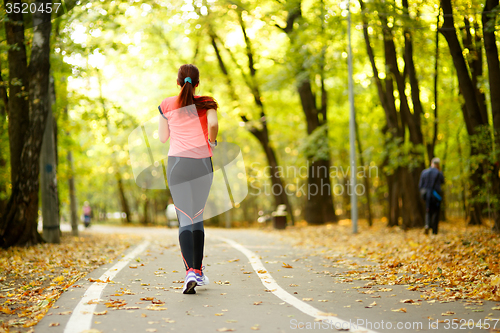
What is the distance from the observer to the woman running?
5336 mm

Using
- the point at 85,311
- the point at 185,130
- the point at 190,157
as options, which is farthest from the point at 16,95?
the point at 85,311

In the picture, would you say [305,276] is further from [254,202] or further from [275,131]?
[254,202]

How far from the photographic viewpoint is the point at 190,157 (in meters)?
5.37

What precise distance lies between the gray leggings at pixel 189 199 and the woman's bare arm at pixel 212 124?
0.28 m

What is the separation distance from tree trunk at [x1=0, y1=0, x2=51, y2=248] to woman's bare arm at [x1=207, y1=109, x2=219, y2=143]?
7676 millimetres

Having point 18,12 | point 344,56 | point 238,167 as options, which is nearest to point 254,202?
point 238,167

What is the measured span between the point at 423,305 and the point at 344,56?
15.1m

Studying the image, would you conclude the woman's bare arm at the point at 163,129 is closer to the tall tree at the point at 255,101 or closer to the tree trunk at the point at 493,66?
the tree trunk at the point at 493,66

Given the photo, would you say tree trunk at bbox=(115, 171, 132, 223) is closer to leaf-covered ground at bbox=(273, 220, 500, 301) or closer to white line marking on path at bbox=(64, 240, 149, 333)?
leaf-covered ground at bbox=(273, 220, 500, 301)

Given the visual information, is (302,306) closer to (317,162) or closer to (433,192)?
(433,192)

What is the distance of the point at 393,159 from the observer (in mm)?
16094

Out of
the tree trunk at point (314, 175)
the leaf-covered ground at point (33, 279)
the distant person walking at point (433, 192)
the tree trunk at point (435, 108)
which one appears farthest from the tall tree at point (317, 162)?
the leaf-covered ground at point (33, 279)

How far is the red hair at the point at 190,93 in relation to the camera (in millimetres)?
5336

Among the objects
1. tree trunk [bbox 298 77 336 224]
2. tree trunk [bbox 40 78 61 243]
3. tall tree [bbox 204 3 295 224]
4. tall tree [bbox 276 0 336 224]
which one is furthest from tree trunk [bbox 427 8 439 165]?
tree trunk [bbox 40 78 61 243]
